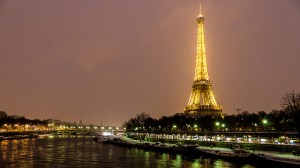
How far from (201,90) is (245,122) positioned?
76.5ft

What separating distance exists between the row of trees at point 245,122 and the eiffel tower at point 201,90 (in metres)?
2.65

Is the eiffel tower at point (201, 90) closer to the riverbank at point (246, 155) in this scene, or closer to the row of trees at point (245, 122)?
the row of trees at point (245, 122)

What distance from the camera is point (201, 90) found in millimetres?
96438

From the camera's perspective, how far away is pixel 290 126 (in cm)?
5912

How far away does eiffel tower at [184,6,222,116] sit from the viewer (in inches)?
3706

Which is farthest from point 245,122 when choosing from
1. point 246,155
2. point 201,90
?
point 246,155

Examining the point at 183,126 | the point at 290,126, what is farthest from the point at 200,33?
the point at 290,126

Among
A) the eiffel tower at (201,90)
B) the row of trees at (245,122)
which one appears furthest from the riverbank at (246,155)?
the eiffel tower at (201,90)

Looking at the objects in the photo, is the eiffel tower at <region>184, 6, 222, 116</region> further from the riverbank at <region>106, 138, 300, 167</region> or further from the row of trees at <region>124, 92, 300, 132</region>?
the riverbank at <region>106, 138, 300, 167</region>

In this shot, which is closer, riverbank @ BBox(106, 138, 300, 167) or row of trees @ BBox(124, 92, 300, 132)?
riverbank @ BBox(106, 138, 300, 167)

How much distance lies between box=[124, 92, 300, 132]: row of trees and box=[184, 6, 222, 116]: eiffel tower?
8.70ft

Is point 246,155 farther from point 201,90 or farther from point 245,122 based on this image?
point 201,90

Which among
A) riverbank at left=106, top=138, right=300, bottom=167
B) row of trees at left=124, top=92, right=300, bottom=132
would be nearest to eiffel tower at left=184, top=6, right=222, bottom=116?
row of trees at left=124, top=92, right=300, bottom=132

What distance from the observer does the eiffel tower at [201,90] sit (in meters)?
94.1
